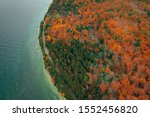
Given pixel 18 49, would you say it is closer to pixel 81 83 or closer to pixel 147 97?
pixel 81 83

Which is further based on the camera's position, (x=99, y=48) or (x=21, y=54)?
(x=21, y=54)

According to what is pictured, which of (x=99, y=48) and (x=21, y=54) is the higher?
(x=99, y=48)

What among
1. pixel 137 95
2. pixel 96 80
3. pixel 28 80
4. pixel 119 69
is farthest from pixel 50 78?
pixel 137 95

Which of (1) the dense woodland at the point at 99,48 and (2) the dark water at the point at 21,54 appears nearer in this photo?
(1) the dense woodland at the point at 99,48

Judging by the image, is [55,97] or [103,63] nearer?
[55,97]
